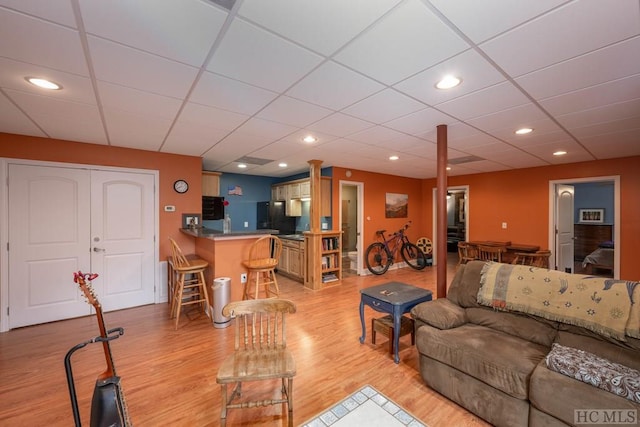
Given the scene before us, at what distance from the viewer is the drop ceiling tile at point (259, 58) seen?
147 centimetres

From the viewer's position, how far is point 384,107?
247cm

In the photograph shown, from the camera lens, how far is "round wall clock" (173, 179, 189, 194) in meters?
4.36

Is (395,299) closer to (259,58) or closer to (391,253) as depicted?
(259,58)

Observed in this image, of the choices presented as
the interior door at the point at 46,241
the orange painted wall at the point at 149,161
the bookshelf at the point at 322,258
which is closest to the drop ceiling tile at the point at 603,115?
the bookshelf at the point at 322,258

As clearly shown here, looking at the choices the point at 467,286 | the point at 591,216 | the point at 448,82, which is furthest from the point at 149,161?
the point at 591,216

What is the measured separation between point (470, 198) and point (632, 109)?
4.15 metres

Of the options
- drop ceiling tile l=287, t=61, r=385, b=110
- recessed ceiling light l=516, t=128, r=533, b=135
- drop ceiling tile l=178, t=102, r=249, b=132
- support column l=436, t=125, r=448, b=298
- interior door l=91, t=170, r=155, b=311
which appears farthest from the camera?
interior door l=91, t=170, r=155, b=311

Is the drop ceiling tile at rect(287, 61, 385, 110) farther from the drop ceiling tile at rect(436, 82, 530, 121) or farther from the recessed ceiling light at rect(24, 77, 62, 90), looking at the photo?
the recessed ceiling light at rect(24, 77, 62, 90)

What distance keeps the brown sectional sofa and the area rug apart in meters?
0.41

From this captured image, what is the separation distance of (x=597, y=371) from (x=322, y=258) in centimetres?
398

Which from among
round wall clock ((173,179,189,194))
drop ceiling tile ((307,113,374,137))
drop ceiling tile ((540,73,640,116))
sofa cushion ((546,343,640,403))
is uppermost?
Result: drop ceiling tile ((307,113,374,137))

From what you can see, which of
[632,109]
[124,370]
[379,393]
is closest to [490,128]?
[632,109]

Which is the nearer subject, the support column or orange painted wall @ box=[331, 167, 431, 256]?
the support column

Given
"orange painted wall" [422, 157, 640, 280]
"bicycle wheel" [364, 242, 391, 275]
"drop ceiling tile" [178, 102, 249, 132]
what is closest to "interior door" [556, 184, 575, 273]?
"orange painted wall" [422, 157, 640, 280]
